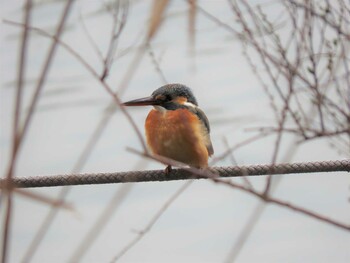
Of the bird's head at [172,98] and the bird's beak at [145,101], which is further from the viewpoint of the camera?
the bird's head at [172,98]

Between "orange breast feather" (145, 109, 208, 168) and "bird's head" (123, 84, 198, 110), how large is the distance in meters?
0.07

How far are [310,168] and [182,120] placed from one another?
1.72 ft

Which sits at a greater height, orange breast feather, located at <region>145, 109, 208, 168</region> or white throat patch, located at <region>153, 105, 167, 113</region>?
white throat patch, located at <region>153, 105, 167, 113</region>

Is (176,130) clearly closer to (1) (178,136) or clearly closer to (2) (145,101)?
(1) (178,136)

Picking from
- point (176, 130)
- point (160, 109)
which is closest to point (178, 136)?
point (176, 130)

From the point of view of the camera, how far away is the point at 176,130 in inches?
75.2

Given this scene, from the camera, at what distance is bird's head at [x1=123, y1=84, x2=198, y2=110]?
207 centimetres

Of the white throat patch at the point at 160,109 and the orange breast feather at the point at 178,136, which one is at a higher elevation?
the white throat patch at the point at 160,109

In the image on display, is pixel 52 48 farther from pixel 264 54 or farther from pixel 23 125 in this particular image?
pixel 264 54

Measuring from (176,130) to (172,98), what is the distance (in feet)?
0.74

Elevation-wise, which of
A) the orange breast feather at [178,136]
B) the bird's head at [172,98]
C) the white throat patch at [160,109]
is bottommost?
the orange breast feather at [178,136]

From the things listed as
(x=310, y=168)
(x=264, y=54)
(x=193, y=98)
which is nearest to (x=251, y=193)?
(x=264, y=54)

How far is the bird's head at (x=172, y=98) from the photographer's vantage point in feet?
6.79

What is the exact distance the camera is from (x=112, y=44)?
67 cm
